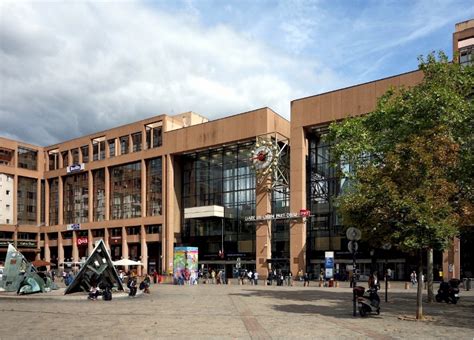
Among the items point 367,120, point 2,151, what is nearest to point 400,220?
point 367,120

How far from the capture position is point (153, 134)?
77125 millimetres

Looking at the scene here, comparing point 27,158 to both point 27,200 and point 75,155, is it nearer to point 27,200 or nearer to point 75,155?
point 27,200

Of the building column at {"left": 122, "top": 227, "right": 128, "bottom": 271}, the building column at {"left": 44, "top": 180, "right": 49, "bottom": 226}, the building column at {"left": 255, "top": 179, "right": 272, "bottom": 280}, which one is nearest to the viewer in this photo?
the building column at {"left": 255, "top": 179, "right": 272, "bottom": 280}

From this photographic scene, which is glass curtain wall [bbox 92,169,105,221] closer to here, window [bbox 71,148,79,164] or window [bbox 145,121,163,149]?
window [bbox 71,148,79,164]

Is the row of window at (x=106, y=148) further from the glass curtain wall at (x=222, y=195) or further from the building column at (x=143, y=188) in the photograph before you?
the glass curtain wall at (x=222, y=195)

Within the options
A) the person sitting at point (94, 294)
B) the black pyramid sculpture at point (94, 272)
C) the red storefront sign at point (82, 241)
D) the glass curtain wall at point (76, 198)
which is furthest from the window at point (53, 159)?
the person sitting at point (94, 294)

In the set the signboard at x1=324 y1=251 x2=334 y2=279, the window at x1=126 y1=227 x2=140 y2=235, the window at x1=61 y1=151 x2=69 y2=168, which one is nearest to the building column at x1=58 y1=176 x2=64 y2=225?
the window at x1=61 y1=151 x2=69 y2=168

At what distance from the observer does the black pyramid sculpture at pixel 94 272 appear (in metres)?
31.8

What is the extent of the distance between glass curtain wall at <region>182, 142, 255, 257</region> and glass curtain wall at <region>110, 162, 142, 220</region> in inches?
321

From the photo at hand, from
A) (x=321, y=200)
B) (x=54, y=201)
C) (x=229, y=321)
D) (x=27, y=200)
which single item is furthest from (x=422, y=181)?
(x=27, y=200)

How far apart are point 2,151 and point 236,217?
49.1 metres

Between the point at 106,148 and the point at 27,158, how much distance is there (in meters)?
21.2

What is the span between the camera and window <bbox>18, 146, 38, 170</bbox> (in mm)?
95375

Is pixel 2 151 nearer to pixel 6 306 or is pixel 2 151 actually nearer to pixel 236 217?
pixel 236 217
